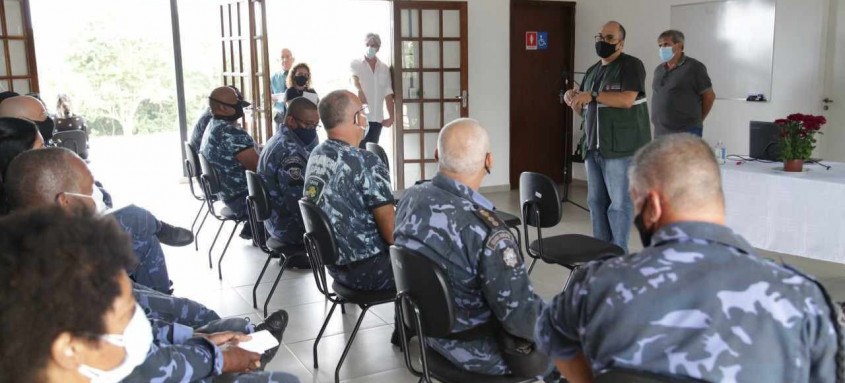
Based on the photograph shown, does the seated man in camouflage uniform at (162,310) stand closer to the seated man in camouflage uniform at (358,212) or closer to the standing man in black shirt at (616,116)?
the seated man in camouflage uniform at (358,212)

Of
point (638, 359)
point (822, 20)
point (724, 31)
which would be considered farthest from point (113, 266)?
point (724, 31)

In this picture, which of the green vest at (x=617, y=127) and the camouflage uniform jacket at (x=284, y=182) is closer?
the camouflage uniform jacket at (x=284, y=182)

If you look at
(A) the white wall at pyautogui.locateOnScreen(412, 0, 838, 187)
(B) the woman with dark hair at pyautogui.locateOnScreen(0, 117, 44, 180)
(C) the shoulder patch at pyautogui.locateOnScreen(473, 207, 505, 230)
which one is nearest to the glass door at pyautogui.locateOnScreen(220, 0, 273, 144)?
(A) the white wall at pyautogui.locateOnScreen(412, 0, 838, 187)

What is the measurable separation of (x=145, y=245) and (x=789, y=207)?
3.43m

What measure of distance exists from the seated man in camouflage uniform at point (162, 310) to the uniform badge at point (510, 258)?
0.76 m

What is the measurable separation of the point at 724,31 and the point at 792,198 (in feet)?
9.05

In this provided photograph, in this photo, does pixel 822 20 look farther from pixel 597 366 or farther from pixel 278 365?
pixel 597 366

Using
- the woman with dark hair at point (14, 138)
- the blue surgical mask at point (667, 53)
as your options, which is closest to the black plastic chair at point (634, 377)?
the woman with dark hair at point (14, 138)

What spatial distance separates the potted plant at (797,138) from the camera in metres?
3.98

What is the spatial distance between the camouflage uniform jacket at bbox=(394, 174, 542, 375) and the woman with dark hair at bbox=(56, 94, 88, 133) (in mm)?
4925

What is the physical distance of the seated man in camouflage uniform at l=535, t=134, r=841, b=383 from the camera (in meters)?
1.25

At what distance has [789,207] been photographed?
4008 mm

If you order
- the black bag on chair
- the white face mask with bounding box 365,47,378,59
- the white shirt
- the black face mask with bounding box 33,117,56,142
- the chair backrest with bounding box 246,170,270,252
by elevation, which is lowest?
the black bag on chair

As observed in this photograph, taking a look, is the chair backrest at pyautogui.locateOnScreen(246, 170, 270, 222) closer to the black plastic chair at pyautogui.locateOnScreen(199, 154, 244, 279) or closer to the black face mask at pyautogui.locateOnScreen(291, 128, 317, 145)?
the black face mask at pyautogui.locateOnScreen(291, 128, 317, 145)
